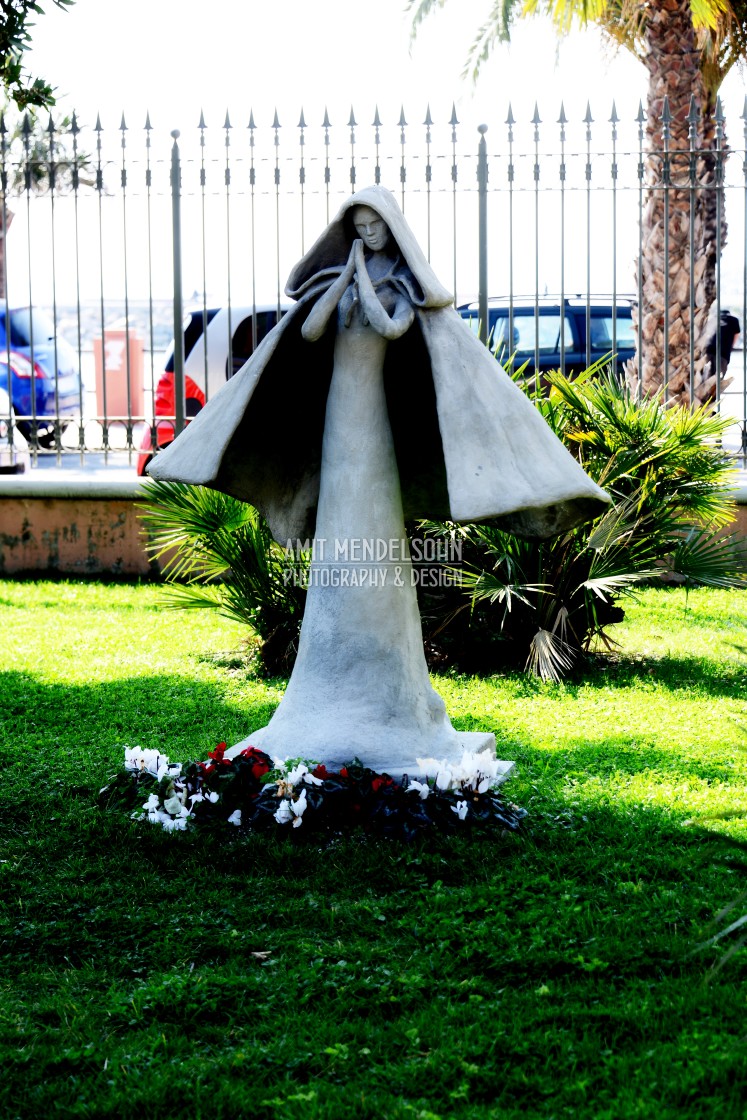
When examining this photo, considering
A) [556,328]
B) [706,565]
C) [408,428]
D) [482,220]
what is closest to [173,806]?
[408,428]

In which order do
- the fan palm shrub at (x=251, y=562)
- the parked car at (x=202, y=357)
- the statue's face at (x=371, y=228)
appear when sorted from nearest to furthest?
the statue's face at (x=371, y=228) < the fan palm shrub at (x=251, y=562) < the parked car at (x=202, y=357)

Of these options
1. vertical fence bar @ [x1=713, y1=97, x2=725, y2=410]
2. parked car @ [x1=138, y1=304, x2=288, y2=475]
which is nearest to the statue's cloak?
vertical fence bar @ [x1=713, y1=97, x2=725, y2=410]

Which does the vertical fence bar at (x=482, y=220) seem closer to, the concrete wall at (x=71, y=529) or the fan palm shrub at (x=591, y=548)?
the fan palm shrub at (x=591, y=548)

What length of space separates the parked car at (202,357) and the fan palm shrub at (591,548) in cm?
361

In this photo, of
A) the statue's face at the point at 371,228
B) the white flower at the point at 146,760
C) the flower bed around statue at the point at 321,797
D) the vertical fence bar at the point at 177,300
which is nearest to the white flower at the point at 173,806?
the flower bed around statue at the point at 321,797

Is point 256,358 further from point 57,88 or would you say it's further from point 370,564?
point 57,88

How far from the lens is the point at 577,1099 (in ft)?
9.38

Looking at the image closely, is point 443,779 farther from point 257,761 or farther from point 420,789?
point 257,761

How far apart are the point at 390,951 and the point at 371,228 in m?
2.37

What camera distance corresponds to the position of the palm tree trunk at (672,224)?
10883 millimetres

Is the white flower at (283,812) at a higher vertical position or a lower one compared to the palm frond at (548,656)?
lower

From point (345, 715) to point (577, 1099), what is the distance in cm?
179

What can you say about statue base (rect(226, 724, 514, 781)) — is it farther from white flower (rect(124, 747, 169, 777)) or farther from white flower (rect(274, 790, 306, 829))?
white flower (rect(124, 747, 169, 777))

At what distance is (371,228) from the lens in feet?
14.6
